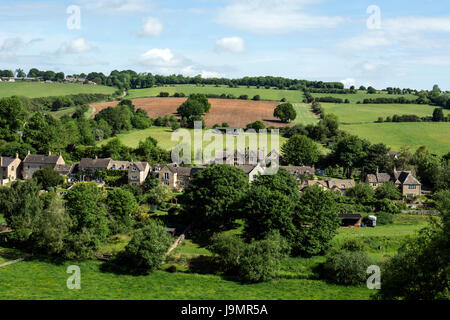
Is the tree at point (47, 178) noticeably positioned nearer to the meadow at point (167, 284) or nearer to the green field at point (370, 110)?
the meadow at point (167, 284)

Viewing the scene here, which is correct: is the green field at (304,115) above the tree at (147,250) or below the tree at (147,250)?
above

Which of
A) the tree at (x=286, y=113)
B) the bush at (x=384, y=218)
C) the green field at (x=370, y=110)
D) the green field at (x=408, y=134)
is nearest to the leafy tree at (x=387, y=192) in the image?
the bush at (x=384, y=218)

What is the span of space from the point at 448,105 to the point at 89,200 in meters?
132

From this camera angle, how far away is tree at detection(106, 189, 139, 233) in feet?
180

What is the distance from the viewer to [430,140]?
107938 mm

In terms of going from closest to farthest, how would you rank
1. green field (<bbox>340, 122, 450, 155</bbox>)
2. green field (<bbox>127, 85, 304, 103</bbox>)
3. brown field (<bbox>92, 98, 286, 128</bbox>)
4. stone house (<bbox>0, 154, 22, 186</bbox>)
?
stone house (<bbox>0, 154, 22, 186</bbox>)
green field (<bbox>340, 122, 450, 155</bbox>)
brown field (<bbox>92, 98, 286, 128</bbox>)
green field (<bbox>127, 85, 304, 103</bbox>)

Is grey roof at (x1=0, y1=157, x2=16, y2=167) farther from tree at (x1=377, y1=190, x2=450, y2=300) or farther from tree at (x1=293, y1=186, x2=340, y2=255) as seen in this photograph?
tree at (x1=377, y1=190, x2=450, y2=300)

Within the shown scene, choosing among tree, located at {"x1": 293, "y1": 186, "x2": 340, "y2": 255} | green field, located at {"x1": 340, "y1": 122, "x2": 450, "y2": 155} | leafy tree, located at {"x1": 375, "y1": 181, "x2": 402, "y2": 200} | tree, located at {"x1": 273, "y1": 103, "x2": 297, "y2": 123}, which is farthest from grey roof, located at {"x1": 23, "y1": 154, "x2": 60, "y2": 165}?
green field, located at {"x1": 340, "y1": 122, "x2": 450, "y2": 155}

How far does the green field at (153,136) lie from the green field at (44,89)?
57585mm

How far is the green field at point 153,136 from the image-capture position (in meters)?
103

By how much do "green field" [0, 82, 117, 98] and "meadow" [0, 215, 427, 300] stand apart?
12125 cm
